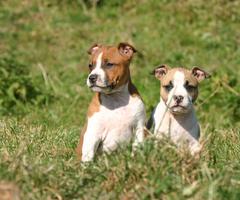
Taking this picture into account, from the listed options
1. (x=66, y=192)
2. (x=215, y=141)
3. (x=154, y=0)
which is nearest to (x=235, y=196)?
(x=66, y=192)

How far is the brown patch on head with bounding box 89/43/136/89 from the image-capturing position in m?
8.16

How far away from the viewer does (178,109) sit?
321 inches

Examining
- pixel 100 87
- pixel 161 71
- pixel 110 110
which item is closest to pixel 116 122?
pixel 110 110

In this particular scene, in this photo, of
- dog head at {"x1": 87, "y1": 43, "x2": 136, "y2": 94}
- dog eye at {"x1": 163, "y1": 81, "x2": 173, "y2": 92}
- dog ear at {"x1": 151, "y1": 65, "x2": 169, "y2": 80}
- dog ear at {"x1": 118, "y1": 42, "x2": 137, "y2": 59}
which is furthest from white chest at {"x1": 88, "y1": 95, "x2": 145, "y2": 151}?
dog ear at {"x1": 151, "y1": 65, "x2": 169, "y2": 80}

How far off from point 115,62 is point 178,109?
73cm

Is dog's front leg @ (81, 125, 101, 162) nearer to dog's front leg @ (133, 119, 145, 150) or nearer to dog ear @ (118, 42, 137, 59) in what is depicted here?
dog's front leg @ (133, 119, 145, 150)

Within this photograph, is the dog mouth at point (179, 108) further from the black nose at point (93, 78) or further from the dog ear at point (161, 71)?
the black nose at point (93, 78)

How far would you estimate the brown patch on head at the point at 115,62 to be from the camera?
321 inches

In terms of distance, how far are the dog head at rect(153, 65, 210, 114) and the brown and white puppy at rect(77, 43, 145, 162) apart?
280 mm

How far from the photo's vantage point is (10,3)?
18172 mm

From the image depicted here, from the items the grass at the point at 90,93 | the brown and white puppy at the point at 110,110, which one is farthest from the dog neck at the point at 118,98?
the grass at the point at 90,93

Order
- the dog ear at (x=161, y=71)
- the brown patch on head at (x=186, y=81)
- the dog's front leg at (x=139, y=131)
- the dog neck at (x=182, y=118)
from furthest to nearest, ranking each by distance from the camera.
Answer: the dog ear at (x=161, y=71), the dog neck at (x=182, y=118), the brown patch on head at (x=186, y=81), the dog's front leg at (x=139, y=131)

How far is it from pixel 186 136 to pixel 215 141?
31.7 inches

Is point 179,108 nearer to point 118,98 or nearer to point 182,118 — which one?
point 182,118
